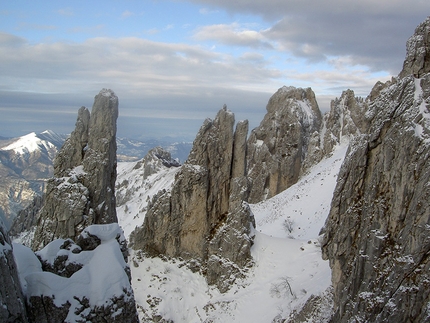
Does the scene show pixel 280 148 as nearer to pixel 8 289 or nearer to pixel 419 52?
pixel 419 52

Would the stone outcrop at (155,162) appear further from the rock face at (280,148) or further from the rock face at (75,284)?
the rock face at (75,284)

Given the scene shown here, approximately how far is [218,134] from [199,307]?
49.0 ft

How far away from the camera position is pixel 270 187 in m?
58.2

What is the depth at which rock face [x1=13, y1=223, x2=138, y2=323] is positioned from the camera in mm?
9953

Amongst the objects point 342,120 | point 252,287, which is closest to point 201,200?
point 252,287

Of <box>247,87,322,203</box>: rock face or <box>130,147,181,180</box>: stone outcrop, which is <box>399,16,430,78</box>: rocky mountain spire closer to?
<box>247,87,322,203</box>: rock face

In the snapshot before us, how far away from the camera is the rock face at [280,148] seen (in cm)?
5791

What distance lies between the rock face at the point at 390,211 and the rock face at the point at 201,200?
1401cm

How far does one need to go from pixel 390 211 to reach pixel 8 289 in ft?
43.8

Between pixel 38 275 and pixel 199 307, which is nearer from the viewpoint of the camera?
pixel 38 275

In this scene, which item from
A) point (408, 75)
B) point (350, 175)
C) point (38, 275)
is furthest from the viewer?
point (350, 175)

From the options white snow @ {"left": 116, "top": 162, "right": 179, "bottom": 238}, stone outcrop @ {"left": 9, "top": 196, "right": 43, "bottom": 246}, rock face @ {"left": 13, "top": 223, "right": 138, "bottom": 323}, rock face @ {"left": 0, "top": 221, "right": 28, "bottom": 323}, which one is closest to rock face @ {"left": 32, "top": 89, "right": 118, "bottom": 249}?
rock face @ {"left": 13, "top": 223, "right": 138, "bottom": 323}

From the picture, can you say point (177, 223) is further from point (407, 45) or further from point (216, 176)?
point (407, 45)

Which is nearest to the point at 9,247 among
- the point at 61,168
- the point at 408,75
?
the point at 408,75
